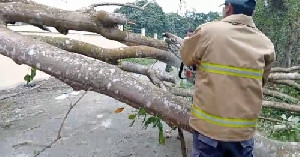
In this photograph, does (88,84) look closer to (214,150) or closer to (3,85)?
(214,150)

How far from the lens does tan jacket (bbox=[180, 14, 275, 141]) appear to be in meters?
1.85

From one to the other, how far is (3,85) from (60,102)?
1.74 meters

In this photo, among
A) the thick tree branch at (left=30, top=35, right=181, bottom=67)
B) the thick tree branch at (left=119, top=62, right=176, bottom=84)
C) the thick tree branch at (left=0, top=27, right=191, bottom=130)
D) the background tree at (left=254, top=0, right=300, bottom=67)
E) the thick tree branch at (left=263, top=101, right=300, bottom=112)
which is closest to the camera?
the thick tree branch at (left=0, top=27, right=191, bottom=130)

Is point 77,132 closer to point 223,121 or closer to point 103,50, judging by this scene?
point 103,50

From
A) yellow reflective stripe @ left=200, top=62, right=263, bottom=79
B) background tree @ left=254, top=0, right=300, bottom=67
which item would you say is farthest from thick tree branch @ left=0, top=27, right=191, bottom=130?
background tree @ left=254, top=0, right=300, bottom=67

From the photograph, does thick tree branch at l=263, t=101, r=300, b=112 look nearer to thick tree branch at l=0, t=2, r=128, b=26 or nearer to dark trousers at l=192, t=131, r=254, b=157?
thick tree branch at l=0, t=2, r=128, b=26

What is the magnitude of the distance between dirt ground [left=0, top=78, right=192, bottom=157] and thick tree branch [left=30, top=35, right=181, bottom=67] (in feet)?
3.37

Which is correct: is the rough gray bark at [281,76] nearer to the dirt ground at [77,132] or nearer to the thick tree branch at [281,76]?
the thick tree branch at [281,76]

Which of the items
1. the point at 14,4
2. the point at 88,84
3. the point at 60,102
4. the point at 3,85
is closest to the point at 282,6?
the point at 60,102

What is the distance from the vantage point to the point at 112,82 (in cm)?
201

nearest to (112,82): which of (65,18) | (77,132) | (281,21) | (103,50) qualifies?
(65,18)

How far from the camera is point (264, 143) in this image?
2.16 meters

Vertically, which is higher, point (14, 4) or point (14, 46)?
point (14, 4)

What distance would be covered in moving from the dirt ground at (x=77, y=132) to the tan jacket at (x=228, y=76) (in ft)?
7.47
